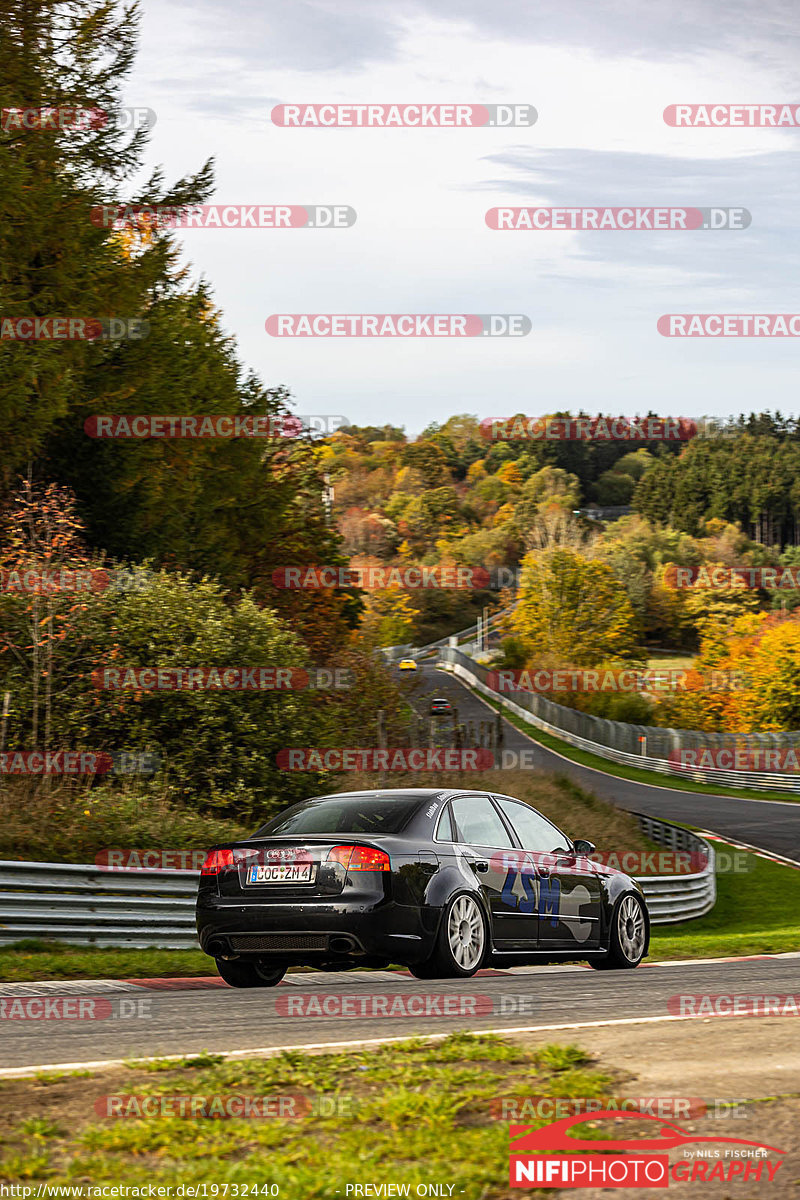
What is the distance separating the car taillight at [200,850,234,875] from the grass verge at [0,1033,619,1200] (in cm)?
351

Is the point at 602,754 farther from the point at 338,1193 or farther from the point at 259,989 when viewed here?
the point at 338,1193

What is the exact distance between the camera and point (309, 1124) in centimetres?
441

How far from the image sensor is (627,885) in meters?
11.3

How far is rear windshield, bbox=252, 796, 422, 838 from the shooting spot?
30.0ft

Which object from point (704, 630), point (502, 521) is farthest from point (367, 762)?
point (502, 521)

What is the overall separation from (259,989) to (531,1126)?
16.9 ft

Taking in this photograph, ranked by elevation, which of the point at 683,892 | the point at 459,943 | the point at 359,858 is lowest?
the point at 683,892

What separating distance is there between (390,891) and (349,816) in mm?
923

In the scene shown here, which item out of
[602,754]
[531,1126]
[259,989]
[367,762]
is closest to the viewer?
[531,1126]
